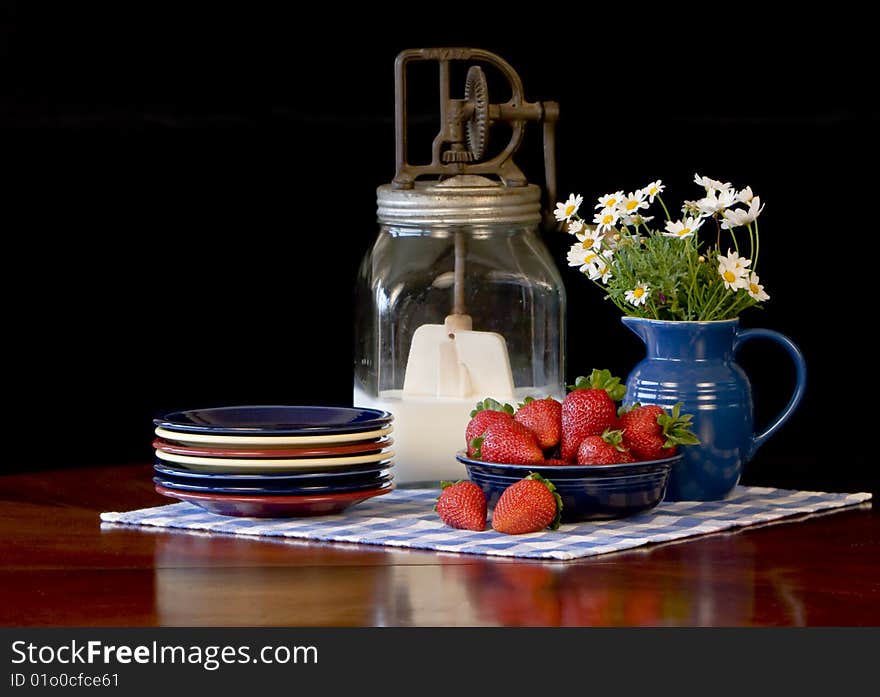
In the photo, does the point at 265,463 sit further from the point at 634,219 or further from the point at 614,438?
the point at 634,219

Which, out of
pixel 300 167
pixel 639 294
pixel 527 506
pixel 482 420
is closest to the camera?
pixel 527 506

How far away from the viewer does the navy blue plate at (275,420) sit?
1755 mm

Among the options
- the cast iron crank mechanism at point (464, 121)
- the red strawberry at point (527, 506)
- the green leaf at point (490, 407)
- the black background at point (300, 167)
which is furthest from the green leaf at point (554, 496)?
the black background at point (300, 167)

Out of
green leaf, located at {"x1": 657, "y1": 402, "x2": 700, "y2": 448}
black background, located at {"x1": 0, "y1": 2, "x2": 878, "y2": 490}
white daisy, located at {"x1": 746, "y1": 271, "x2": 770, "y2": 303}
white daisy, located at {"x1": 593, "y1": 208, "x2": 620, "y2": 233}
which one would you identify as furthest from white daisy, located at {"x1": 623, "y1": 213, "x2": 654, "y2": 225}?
black background, located at {"x1": 0, "y1": 2, "x2": 878, "y2": 490}

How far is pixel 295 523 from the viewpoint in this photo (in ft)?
5.80

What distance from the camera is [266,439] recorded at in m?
1.75

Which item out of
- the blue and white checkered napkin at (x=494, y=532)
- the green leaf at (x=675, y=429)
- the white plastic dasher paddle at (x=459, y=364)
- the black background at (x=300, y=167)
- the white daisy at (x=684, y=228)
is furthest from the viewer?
the black background at (x=300, y=167)

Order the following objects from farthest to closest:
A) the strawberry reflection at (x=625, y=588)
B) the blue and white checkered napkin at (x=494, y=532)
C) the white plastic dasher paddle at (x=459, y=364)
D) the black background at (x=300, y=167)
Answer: the black background at (x=300, y=167), the white plastic dasher paddle at (x=459, y=364), the blue and white checkered napkin at (x=494, y=532), the strawberry reflection at (x=625, y=588)

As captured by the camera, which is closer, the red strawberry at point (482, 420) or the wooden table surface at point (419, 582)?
the wooden table surface at point (419, 582)

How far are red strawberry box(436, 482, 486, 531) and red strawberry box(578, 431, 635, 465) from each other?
100mm

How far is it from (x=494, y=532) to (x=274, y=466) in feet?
0.72

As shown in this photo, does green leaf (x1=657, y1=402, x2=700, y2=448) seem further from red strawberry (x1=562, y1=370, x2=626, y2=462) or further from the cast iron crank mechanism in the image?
the cast iron crank mechanism

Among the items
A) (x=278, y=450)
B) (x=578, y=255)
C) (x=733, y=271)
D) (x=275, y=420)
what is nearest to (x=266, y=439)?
(x=278, y=450)

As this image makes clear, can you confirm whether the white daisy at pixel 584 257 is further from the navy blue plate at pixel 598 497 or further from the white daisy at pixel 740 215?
the navy blue plate at pixel 598 497
